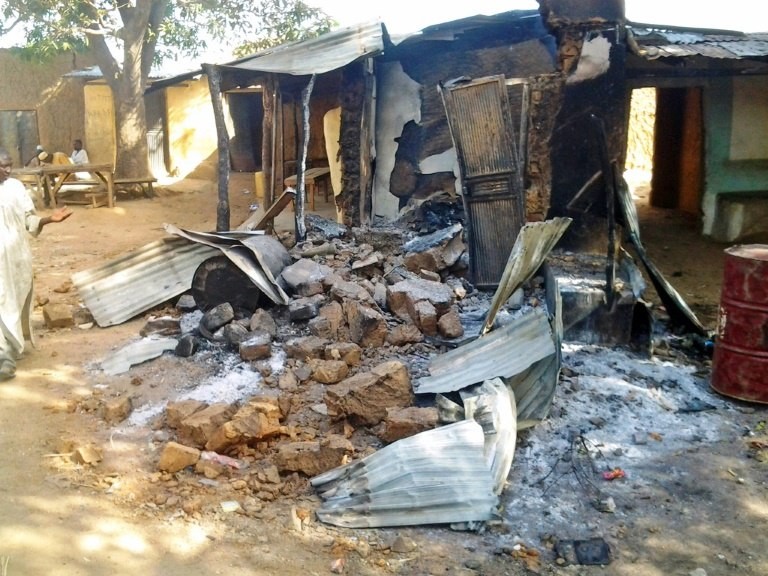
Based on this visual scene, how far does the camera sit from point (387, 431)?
4.11 metres

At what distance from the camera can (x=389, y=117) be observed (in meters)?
9.67

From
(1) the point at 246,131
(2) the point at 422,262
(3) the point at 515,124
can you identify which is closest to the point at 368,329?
(2) the point at 422,262

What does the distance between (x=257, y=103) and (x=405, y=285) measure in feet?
42.2

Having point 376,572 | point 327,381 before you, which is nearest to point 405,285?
point 327,381

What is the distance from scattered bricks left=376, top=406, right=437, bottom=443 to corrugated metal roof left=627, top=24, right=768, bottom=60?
4.24m

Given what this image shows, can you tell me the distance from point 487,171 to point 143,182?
946 centimetres

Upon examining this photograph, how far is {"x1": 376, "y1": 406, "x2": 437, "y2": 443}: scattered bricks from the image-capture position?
13.3ft

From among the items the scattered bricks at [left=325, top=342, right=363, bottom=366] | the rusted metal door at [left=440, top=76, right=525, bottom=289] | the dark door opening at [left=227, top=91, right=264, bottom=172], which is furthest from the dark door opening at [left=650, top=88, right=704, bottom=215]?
the dark door opening at [left=227, top=91, right=264, bottom=172]

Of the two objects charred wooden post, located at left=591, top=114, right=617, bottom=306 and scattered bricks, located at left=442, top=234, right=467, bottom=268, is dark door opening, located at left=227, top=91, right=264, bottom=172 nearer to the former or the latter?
scattered bricks, located at left=442, top=234, right=467, bottom=268

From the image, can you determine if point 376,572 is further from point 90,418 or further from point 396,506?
point 90,418

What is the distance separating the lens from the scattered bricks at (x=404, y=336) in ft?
17.6

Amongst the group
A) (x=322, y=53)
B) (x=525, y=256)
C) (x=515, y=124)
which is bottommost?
(x=525, y=256)

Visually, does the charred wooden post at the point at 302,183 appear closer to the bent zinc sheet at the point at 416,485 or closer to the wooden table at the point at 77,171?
the bent zinc sheet at the point at 416,485

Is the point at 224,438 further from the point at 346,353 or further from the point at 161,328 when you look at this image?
the point at 161,328
